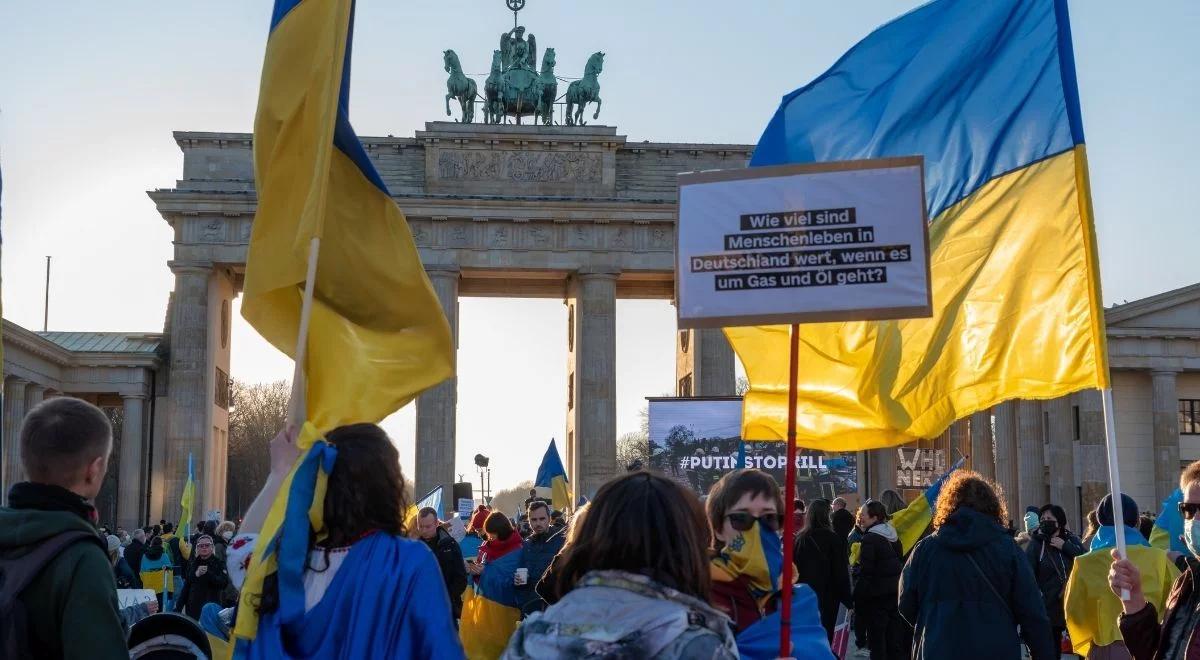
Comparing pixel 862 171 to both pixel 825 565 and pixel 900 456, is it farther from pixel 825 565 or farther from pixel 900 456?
pixel 900 456

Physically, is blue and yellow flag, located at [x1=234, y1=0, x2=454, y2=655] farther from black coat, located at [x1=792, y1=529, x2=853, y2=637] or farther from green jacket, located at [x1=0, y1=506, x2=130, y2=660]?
black coat, located at [x1=792, y1=529, x2=853, y2=637]

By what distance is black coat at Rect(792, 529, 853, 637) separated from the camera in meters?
12.1

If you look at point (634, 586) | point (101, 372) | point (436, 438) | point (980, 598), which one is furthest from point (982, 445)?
point (634, 586)

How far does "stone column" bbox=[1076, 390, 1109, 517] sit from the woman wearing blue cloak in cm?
4152

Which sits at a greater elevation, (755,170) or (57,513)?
(755,170)

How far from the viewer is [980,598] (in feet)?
24.2

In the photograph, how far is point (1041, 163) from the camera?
6195 mm

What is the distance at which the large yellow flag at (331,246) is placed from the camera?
5.62 m

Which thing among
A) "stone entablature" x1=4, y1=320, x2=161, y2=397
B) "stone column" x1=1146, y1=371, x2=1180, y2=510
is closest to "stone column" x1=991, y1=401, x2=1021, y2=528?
"stone column" x1=1146, y1=371, x2=1180, y2=510

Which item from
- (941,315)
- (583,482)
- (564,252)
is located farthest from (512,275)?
(941,315)

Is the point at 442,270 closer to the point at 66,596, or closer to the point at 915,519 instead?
the point at 915,519

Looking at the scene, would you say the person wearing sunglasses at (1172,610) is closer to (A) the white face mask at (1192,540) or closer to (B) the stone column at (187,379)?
(A) the white face mask at (1192,540)

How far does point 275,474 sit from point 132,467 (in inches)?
1897

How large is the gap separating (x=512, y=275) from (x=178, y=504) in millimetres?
14557
